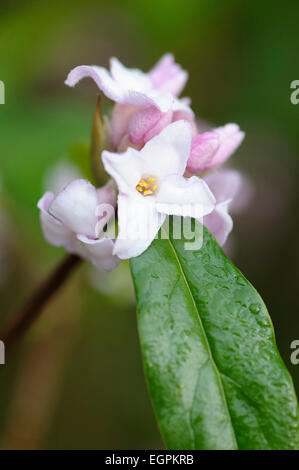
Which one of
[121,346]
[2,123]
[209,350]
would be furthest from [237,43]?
[209,350]

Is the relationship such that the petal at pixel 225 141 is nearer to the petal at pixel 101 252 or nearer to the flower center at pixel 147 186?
the flower center at pixel 147 186

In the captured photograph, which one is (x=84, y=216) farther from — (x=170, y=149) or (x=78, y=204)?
(x=170, y=149)

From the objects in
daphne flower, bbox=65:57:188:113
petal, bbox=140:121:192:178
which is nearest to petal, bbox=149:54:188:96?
daphne flower, bbox=65:57:188:113

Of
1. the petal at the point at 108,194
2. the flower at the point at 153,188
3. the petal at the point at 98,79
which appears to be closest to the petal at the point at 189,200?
the flower at the point at 153,188

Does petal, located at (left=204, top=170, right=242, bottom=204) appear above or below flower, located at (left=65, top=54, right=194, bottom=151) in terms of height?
below

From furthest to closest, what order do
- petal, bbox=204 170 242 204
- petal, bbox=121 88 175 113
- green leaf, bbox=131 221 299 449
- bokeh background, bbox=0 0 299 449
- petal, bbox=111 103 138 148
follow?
bokeh background, bbox=0 0 299 449 < petal, bbox=204 170 242 204 < petal, bbox=111 103 138 148 < petal, bbox=121 88 175 113 < green leaf, bbox=131 221 299 449

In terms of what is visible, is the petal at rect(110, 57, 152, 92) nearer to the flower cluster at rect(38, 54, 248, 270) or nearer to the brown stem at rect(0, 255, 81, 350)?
the flower cluster at rect(38, 54, 248, 270)

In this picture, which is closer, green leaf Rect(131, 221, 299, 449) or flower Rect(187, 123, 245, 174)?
green leaf Rect(131, 221, 299, 449)

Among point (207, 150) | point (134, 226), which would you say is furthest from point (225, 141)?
point (134, 226)
